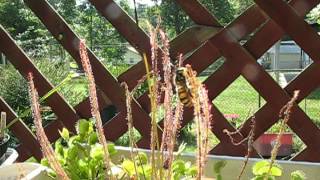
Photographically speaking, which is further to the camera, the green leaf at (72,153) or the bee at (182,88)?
the green leaf at (72,153)

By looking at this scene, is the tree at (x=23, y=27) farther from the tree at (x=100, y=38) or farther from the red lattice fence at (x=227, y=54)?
the red lattice fence at (x=227, y=54)

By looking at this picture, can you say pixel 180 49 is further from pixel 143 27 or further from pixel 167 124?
pixel 167 124

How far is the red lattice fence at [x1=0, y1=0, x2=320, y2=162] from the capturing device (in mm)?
886

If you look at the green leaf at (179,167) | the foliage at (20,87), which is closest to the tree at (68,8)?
the foliage at (20,87)

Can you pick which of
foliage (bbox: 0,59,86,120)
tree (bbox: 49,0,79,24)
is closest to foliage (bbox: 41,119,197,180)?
foliage (bbox: 0,59,86,120)

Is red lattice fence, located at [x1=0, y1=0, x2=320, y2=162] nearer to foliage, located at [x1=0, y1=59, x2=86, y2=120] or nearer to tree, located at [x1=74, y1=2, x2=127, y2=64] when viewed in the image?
foliage, located at [x1=0, y1=59, x2=86, y2=120]

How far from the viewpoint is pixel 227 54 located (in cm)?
93

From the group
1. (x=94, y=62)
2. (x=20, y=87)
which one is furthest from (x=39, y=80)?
(x=20, y=87)

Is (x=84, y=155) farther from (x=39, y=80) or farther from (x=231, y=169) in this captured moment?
(x=39, y=80)

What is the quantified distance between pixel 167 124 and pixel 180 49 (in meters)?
0.64

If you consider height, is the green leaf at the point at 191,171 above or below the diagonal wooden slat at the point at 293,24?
above

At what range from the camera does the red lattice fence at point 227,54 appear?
886mm

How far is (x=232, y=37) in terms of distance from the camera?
36.3 inches

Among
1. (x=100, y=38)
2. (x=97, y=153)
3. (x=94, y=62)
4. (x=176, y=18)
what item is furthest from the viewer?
(x=100, y=38)
